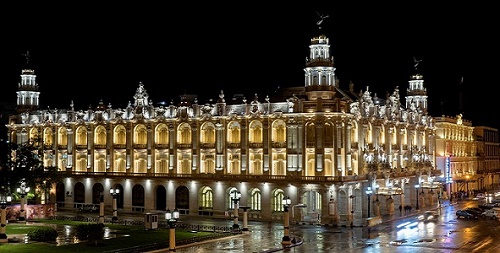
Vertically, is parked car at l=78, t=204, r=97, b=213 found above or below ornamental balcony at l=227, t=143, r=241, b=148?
below

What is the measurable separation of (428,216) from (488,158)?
7393cm

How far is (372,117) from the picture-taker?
94125mm

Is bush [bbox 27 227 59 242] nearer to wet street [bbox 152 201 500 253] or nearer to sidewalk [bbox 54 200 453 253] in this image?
sidewalk [bbox 54 200 453 253]

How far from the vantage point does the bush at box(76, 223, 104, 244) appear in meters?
58.7

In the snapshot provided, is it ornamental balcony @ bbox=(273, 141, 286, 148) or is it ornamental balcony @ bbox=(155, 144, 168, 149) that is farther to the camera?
ornamental balcony @ bbox=(155, 144, 168, 149)

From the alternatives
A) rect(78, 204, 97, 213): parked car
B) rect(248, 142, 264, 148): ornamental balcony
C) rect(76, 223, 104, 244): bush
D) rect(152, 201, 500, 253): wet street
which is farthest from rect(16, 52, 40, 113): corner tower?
rect(76, 223, 104, 244): bush

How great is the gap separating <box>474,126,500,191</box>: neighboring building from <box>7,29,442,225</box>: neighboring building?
144ft

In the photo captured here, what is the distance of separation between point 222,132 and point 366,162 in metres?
18.7

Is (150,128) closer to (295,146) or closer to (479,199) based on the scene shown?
(295,146)

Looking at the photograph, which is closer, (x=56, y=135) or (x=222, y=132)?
(x=222, y=132)

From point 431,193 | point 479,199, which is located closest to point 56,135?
point 431,193

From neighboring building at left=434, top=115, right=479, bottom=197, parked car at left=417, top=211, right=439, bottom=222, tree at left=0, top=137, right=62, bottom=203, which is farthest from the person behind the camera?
neighboring building at left=434, top=115, right=479, bottom=197

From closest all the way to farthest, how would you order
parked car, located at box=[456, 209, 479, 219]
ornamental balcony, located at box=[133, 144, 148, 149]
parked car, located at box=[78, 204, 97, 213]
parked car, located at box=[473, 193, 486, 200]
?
parked car, located at box=[456, 209, 479, 219] < ornamental balcony, located at box=[133, 144, 148, 149] < parked car, located at box=[78, 204, 97, 213] < parked car, located at box=[473, 193, 486, 200]

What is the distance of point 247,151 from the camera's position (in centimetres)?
8912
